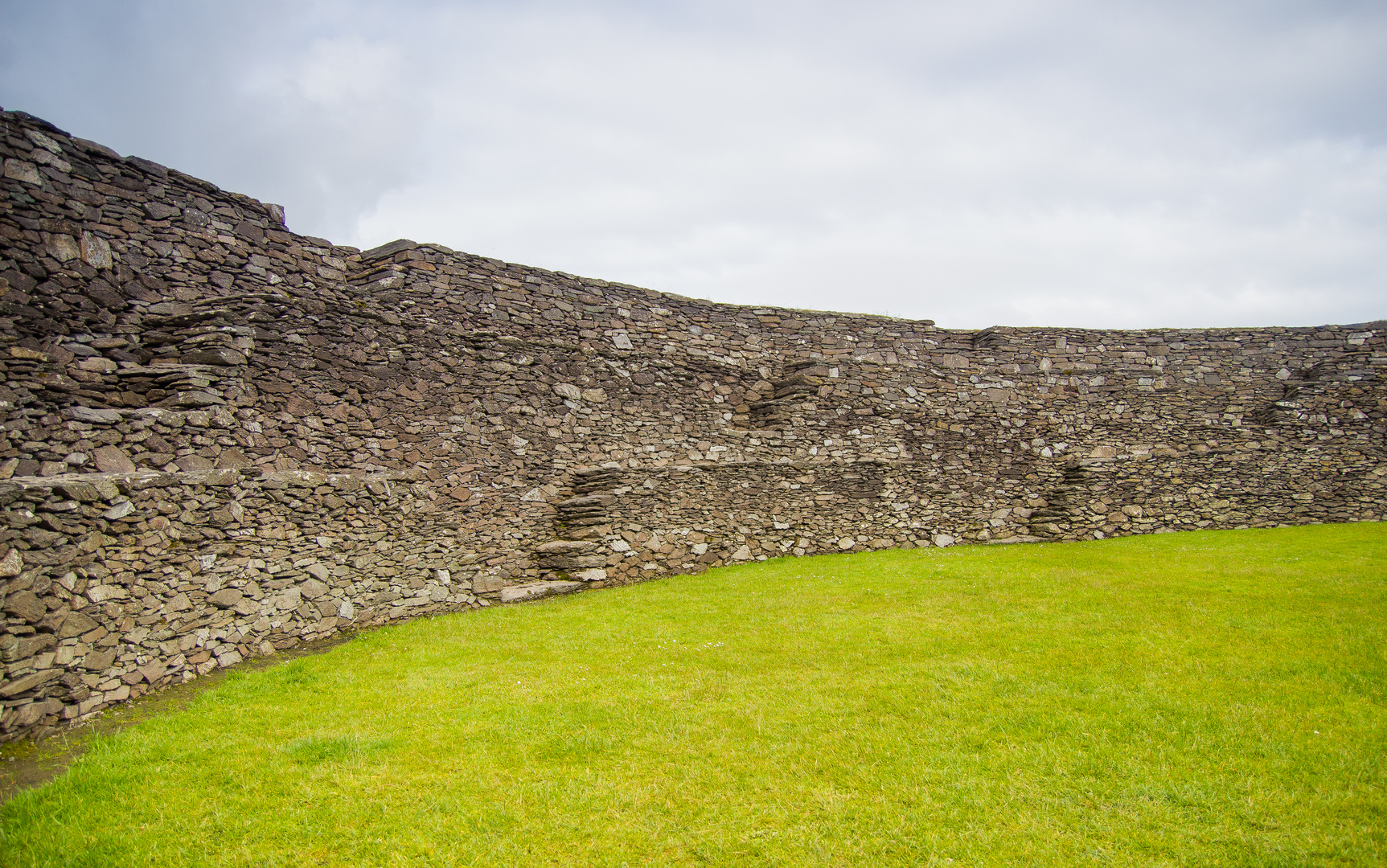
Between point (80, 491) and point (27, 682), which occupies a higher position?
point (80, 491)

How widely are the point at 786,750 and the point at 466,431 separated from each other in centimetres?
A: 1012

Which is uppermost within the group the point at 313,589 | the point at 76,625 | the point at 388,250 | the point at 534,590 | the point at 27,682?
the point at 388,250

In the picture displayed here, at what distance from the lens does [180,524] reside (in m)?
9.77

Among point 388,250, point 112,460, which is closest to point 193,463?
point 112,460

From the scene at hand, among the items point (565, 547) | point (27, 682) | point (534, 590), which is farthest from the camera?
point (565, 547)

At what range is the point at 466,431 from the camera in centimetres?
1464

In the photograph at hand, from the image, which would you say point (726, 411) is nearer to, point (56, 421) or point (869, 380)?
point (869, 380)

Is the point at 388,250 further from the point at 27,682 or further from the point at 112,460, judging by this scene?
the point at 27,682

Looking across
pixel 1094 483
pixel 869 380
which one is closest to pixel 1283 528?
pixel 1094 483

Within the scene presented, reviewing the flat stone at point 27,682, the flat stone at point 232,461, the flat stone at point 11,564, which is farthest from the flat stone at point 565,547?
the flat stone at point 11,564

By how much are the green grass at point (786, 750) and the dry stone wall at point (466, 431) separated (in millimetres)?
1912

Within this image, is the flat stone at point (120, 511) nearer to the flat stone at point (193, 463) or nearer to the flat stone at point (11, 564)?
the flat stone at point (11, 564)

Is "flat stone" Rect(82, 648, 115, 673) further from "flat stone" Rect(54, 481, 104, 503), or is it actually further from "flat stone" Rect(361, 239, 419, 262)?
"flat stone" Rect(361, 239, 419, 262)

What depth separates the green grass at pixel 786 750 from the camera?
545 centimetres
